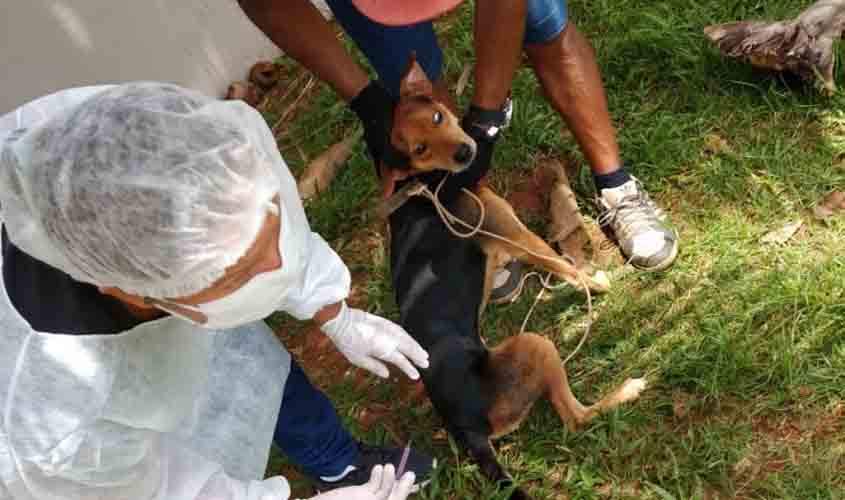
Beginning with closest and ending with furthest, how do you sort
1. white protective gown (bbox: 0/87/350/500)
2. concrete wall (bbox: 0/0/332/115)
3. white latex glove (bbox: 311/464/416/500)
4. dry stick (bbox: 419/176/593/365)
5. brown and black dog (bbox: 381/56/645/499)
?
1. white protective gown (bbox: 0/87/350/500)
2. white latex glove (bbox: 311/464/416/500)
3. brown and black dog (bbox: 381/56/645/499)
4. dry stick (bbox: 419/176/593/365)
5. concrete wall (bbox: 0/0/332/115)

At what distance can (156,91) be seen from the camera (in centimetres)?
142

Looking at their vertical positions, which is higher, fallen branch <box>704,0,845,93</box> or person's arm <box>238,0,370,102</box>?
person's arm <box>238,0,370,102</box>

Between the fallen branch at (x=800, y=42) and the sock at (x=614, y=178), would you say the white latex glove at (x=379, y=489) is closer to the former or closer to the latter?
the sock at (x=614, y=178)

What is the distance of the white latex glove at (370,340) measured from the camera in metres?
2.06

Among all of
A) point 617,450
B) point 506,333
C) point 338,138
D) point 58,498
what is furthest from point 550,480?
point 338,138

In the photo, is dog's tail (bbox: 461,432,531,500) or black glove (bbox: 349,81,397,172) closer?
dog's tail (bbox: 461,432,531,500)

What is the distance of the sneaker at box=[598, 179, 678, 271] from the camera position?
2842 mm

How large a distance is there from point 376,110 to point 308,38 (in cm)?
33

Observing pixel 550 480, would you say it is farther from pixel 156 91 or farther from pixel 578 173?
pixel 156 91

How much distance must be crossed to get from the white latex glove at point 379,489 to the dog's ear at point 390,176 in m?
1.16

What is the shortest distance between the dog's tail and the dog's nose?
0.93 meters

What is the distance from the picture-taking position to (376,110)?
8.93 feet

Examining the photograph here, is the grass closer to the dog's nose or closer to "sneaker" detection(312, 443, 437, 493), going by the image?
"sneaker" detection(312, 443, 437, 493)

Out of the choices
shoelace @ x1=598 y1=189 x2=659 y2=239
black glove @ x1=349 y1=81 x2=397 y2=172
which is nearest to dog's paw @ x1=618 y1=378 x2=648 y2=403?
shoelace @ x1=598 y1=189 x2=659 y2=239
